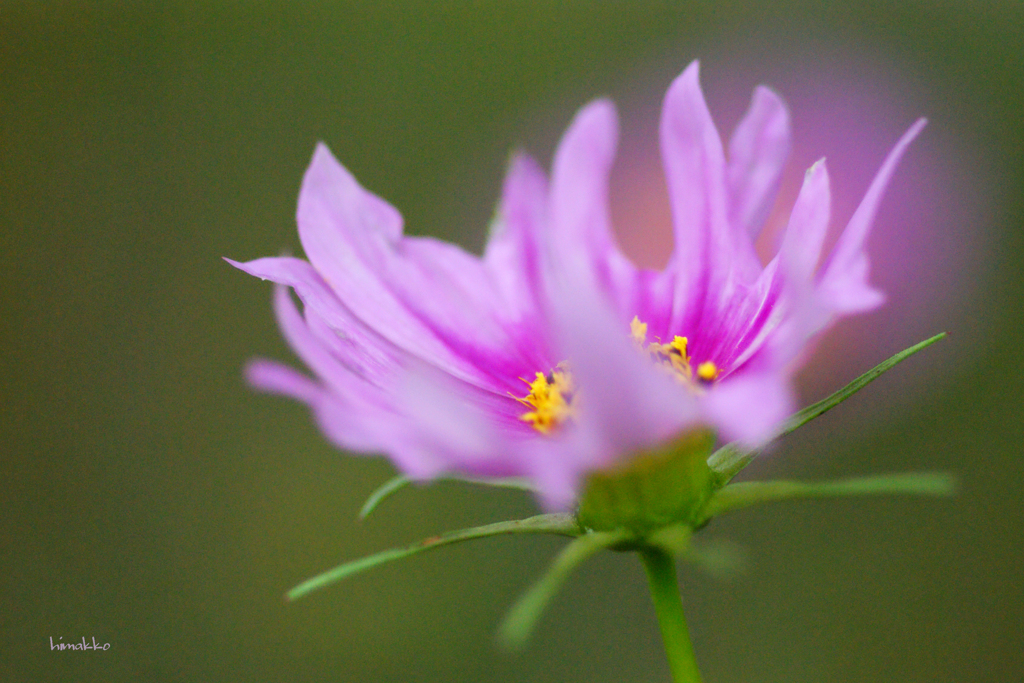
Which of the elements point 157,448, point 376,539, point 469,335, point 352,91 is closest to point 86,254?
point 157,448

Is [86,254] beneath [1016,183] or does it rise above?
above

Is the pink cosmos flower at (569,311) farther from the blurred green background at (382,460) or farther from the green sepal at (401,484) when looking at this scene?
the blurred green background at (382,460)

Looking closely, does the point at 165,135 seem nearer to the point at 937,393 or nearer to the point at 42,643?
the point at 42,643

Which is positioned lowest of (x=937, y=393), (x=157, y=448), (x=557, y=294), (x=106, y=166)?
(x=937, y=393)

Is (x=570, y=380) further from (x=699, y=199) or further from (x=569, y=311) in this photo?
(x=569, y=311)

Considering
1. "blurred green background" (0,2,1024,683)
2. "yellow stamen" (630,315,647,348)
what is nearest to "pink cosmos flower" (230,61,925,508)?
"yellow stamen" (630,315,647,348)

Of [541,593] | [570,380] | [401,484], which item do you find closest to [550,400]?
[570,380]

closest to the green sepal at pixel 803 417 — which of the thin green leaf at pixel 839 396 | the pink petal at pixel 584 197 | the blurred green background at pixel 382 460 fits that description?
the thin green leaf at pixel 839 396
